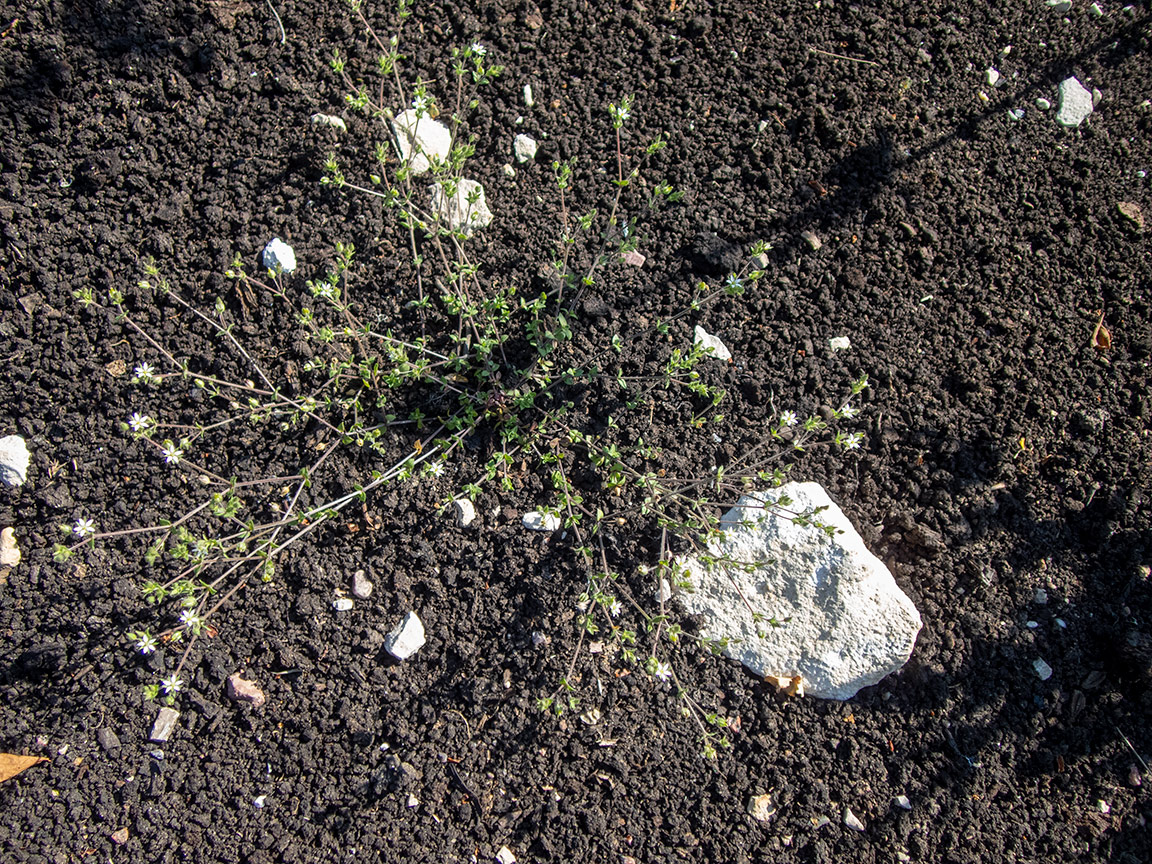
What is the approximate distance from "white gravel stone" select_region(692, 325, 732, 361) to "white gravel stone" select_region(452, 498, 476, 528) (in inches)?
42.3

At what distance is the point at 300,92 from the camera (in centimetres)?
270

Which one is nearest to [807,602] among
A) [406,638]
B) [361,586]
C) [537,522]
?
[537,522]

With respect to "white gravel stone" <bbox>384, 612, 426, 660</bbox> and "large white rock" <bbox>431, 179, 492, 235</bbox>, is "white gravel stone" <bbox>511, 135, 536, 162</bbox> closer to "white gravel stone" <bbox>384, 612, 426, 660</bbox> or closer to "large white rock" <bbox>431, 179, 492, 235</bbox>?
"large white rock" <bbox>431, 179, 492, 235</bbox>

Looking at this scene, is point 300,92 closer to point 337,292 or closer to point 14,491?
point 337,292

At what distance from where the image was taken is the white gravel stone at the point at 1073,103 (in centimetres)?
289

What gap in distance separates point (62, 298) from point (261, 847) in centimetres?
212

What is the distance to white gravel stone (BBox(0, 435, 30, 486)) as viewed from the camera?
240 cm

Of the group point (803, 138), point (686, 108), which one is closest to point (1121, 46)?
point (803, 138)

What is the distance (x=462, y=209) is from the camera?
269 centimetres

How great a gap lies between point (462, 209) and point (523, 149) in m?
0.37

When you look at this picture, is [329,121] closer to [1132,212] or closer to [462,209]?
[462,209]

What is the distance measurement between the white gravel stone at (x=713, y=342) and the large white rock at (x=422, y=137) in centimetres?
122

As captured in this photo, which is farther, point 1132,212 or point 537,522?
point 1132,212

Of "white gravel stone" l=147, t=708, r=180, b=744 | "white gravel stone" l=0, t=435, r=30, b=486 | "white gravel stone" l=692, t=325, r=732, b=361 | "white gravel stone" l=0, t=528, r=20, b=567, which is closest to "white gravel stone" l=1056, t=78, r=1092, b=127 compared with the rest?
"white gravel stone" l=692, t=325, r=732, b=361
